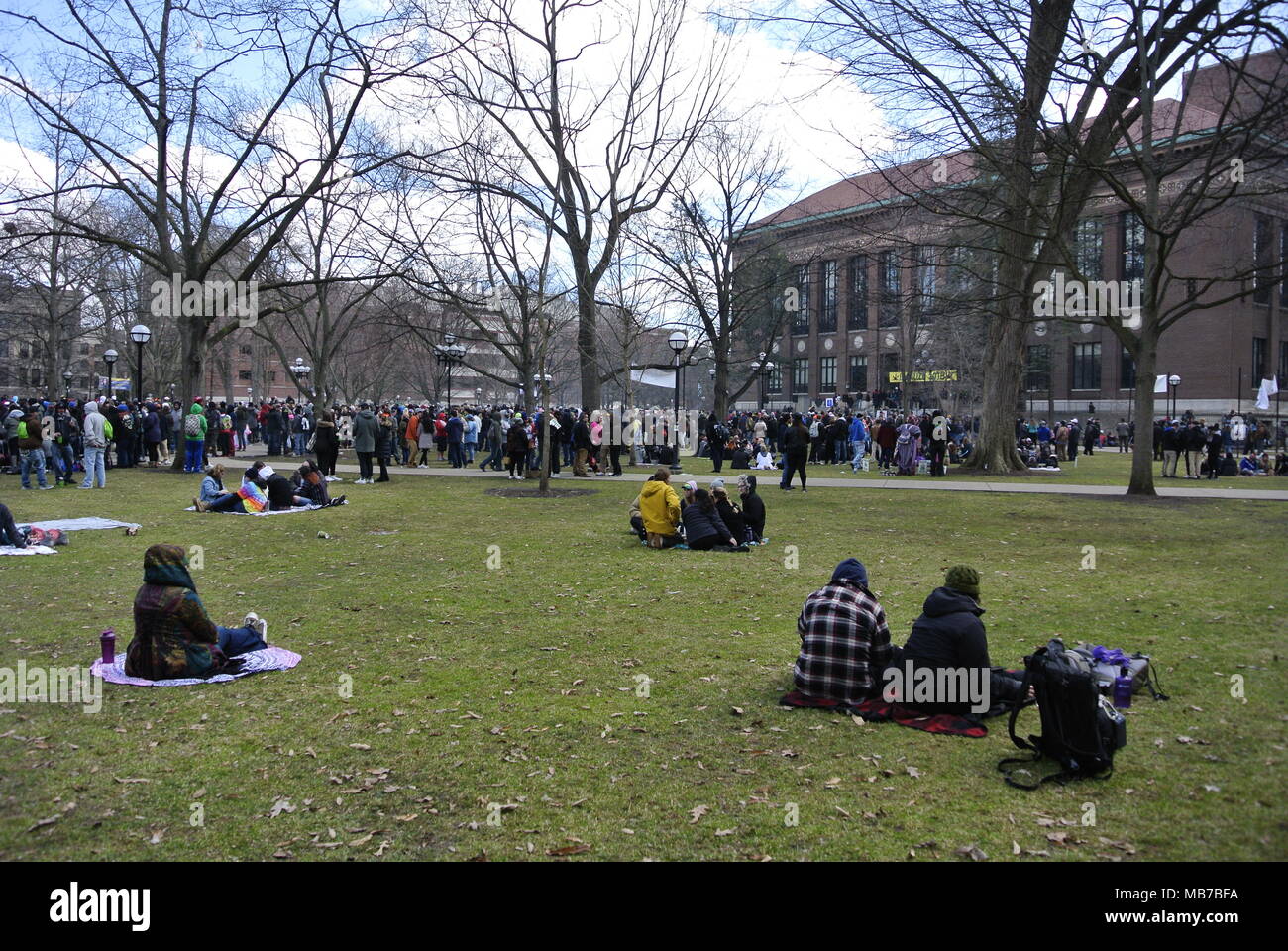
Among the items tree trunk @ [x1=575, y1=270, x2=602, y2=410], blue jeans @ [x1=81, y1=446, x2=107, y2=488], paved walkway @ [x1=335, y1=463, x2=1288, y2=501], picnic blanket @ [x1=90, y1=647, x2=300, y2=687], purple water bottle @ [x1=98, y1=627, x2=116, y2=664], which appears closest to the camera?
picnic blanket @ [x1=90, y1=647, x2=300, y2=687]

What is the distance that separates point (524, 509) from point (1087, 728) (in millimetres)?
13945

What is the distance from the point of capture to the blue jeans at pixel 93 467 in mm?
20688

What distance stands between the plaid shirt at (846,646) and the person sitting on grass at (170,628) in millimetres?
4286

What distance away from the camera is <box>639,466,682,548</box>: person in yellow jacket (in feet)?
43.9

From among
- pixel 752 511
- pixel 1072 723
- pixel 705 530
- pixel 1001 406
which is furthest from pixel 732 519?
pixel 1001 406

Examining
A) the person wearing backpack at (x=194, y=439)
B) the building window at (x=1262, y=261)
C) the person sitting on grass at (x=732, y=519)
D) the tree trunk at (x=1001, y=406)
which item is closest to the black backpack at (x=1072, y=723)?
the person sitting on grass at (x=732, y=519)

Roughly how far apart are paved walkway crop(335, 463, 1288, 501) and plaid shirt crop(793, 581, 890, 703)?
15751mm

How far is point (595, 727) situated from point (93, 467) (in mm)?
18948

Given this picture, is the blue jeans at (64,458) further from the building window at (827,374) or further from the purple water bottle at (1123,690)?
the building window at (827,374)

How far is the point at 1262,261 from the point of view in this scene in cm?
3603

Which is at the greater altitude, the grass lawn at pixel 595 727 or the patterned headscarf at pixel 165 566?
the patterned headscarf at pixel 165 566

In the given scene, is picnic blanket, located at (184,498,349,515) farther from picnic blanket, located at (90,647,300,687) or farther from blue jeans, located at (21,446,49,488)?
picnic blanket, located at (90,647,300,687)

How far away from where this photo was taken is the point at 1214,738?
5672 millimetres

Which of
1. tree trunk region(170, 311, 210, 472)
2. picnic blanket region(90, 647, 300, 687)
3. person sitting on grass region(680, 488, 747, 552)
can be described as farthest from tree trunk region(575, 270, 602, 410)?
picnic blanket region(90, 647, 300, 687)
